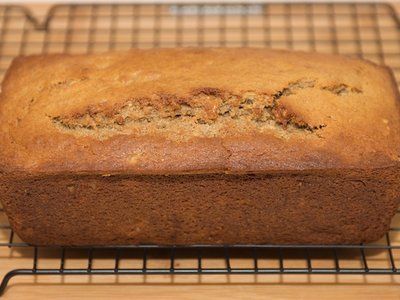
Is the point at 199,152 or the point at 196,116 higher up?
the point at 196,116

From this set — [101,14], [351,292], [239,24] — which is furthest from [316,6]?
[351,292]

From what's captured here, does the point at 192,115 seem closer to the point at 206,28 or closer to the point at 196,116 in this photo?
the point at 196,116

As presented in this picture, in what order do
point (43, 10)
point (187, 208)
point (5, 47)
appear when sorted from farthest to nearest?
point (43, 10)
point (5, 47)
point (187, 208)

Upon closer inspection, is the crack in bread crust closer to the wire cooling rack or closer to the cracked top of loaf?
the cracked top of loaf

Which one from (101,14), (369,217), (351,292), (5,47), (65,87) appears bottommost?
(351,292)

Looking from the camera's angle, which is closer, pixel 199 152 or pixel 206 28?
pixel 199 152

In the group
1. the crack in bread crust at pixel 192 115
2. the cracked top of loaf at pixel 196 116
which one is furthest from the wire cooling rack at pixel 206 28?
the crack in bread crust at pixel 192 115

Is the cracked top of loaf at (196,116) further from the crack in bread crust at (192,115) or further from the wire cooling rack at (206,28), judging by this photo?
the wire cooling rack at (206,28)

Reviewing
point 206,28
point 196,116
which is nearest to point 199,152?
point 196,116

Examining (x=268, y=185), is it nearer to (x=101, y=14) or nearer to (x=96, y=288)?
(x=96, y=288)
